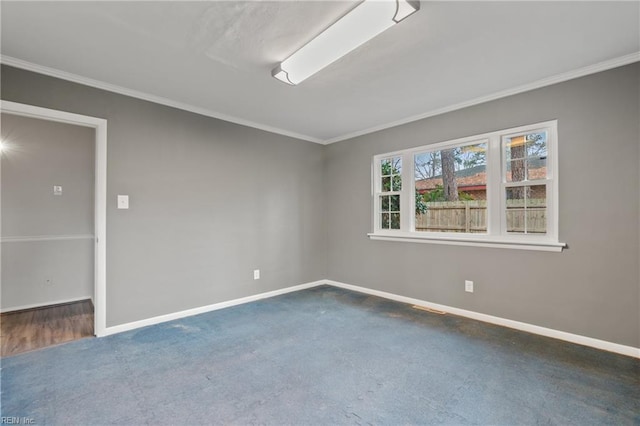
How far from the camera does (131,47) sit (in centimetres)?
225

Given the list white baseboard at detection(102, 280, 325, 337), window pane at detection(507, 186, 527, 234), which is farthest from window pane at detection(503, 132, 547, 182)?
white baseboard at detection(102, 280, 325, 337)

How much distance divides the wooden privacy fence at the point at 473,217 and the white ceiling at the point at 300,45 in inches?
46.2

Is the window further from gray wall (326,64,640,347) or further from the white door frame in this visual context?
the white door frame

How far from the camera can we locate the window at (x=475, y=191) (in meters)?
2.90

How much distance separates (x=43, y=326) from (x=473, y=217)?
489 cm

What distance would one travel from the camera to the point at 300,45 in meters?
2.22

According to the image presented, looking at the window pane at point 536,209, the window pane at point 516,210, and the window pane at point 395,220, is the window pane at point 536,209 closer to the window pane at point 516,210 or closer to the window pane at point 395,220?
the window pane at point 516,210

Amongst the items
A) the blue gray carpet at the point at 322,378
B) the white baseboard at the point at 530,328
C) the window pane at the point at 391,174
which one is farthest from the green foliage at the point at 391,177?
the blue gray carpet at the point at 322,378

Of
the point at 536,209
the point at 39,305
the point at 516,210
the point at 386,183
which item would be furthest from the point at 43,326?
the point at 536,209

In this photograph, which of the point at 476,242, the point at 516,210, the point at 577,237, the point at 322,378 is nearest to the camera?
the point at 322,378

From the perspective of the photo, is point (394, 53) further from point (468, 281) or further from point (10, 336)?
point (10, 336)

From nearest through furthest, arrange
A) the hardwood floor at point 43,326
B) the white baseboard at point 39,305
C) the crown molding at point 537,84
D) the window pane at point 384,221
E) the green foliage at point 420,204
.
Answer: the crown molding at point 537,84 < the hardwood floor at point 43,326 < the white baseboard at point 39,305 < the green foliage at point 420,204 < the window pane at point 384,221

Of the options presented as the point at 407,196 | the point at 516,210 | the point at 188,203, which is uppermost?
the point at 407,196

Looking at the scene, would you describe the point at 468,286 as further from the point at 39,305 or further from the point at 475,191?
the point at 39,305
